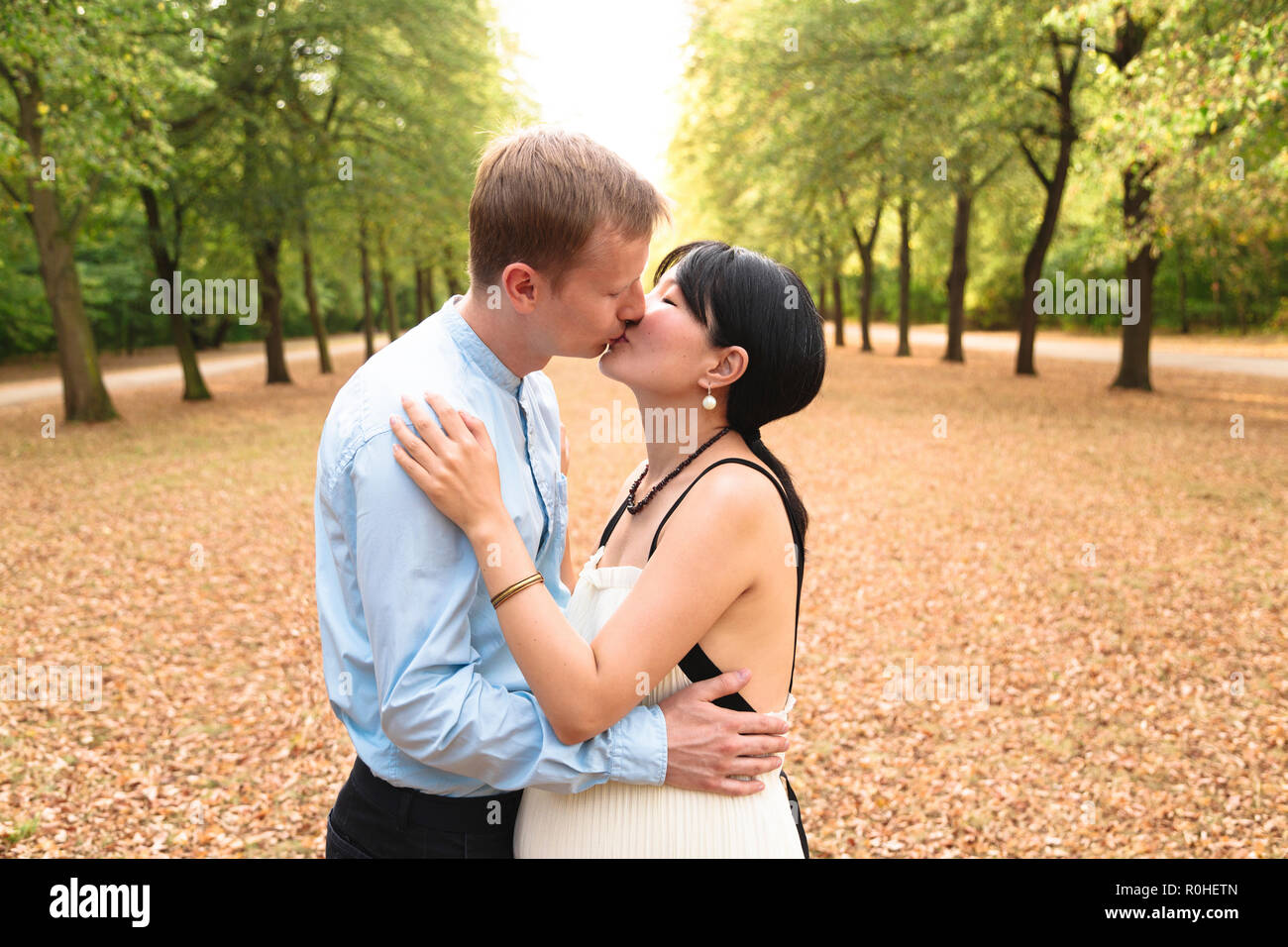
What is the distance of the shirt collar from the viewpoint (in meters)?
1.99

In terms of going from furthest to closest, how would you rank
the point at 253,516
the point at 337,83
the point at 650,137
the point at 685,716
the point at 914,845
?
the point at 650,137 < the point at 337,83 < the point at 253,516 < the point at 914,845 < the point at 685,716


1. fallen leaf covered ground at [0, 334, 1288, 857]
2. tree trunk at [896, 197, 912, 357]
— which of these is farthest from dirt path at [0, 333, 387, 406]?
tree trunk at [896, 197, 912, 357]

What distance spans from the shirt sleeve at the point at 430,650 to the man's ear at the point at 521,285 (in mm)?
382

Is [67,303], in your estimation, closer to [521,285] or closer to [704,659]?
[521,285]

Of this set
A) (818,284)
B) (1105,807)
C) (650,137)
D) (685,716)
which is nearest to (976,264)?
(818,284)

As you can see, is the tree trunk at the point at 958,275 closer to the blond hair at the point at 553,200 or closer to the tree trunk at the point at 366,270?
the tree trunk at the point at 366,270

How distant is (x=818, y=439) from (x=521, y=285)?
50.1 ft

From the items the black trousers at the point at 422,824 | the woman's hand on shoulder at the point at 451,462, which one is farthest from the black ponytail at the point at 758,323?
the black trousers at the point at 422,824

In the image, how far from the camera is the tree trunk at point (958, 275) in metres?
28.2
